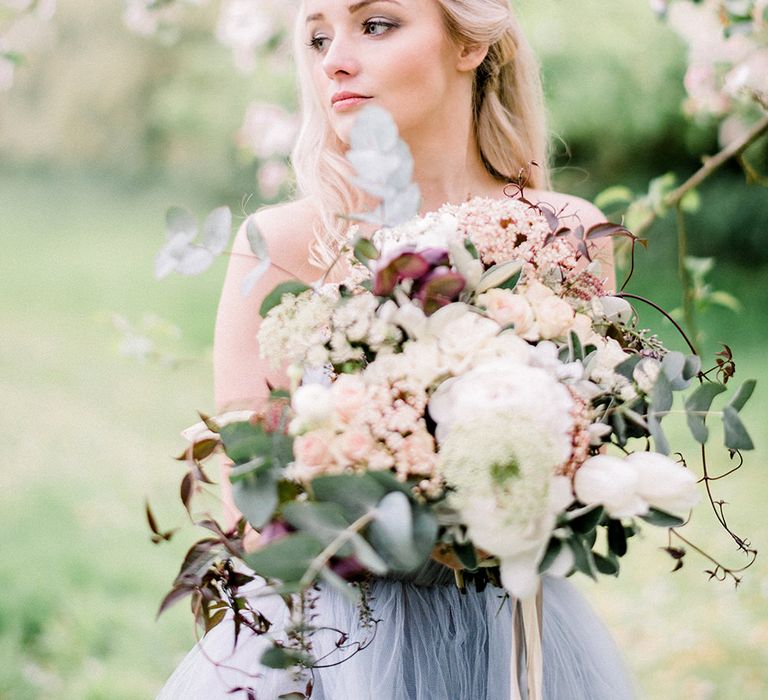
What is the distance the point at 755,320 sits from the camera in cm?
601

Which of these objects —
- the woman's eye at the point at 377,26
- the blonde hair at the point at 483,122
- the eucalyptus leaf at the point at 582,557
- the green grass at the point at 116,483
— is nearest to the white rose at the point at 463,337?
the eucalyptus leaf at the point at 582,557

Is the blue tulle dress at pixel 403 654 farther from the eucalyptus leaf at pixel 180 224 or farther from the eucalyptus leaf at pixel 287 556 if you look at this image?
the eucalyptus leaf at pixel 180 224

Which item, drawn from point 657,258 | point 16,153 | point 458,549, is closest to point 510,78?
point 458,549

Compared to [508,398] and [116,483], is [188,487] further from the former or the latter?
[116,483]

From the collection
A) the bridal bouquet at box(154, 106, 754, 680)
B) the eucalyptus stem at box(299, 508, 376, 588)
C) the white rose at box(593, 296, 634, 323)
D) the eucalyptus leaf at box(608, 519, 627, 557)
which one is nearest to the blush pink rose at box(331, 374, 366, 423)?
the bridal bouquet at box(154, 106, 754, 680)

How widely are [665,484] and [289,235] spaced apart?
841mm

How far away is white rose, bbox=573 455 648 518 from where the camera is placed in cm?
105

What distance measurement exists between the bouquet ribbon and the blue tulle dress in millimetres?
186

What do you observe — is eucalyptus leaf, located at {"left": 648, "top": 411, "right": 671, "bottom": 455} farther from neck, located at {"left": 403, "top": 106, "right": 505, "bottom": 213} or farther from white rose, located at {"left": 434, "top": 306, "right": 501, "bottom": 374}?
neck, located at {"left": 403, "top": 106, "right": 505, "bottom": 213}

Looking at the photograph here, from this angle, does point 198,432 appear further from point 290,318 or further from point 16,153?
point 16,153

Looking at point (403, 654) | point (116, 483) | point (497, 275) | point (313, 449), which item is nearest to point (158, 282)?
point (116, 483)

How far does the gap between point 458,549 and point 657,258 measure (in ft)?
19.8

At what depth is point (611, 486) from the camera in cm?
105

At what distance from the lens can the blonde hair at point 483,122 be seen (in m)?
1.74
